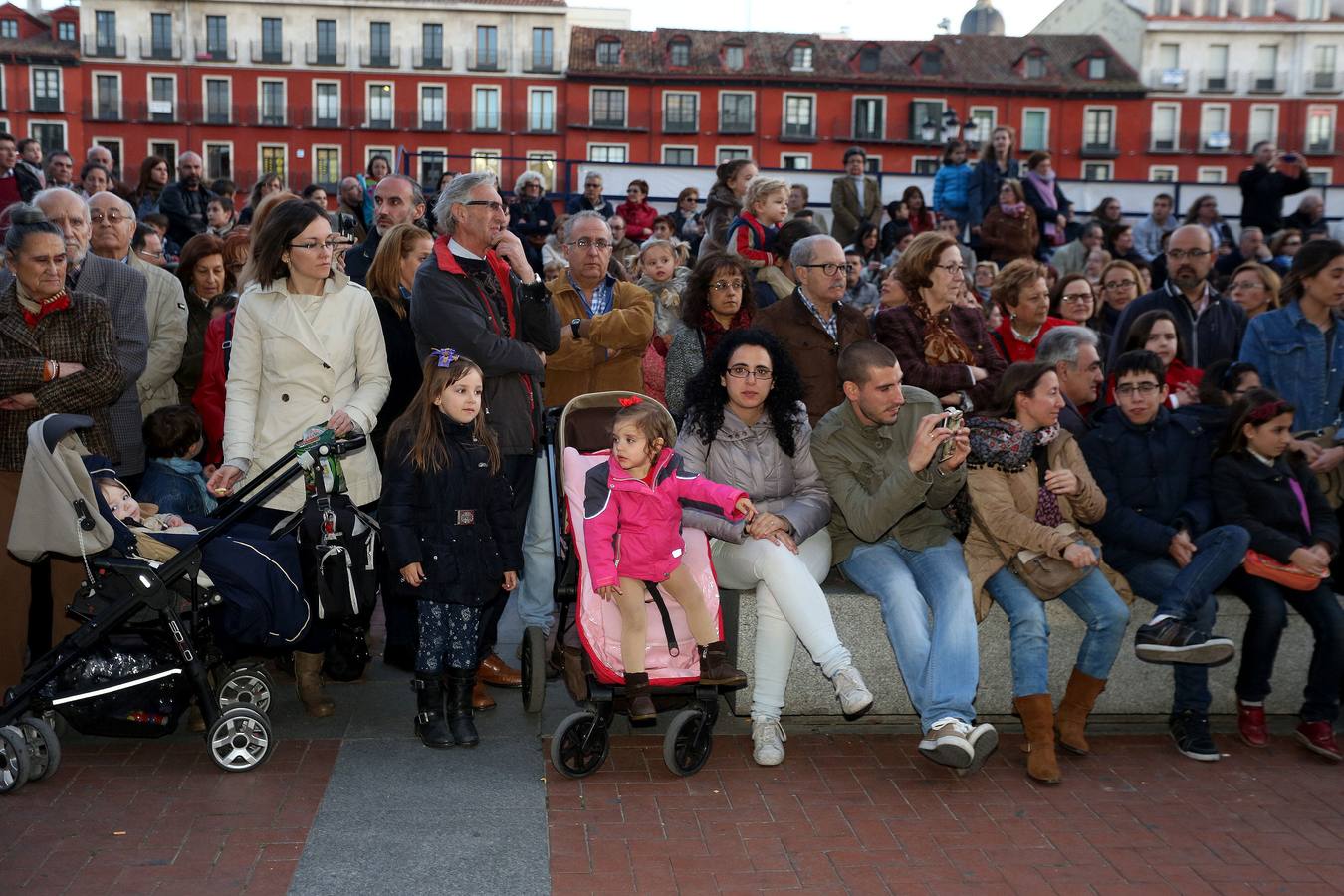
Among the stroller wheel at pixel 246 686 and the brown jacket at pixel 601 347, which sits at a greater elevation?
the brown jacket at pixel 601 347

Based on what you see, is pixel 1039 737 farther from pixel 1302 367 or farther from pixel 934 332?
pixel 1302 367

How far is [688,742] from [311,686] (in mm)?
1756

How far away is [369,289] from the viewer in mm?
6434

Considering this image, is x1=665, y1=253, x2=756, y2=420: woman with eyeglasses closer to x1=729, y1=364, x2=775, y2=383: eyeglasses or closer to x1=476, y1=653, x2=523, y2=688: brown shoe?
x1=729, y1=364, x2=775, y2=383: eyeglasses

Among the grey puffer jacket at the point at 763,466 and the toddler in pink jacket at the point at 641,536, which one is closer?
the toddler in pink jacket at the point at 641,536

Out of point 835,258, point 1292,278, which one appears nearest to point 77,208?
point 835,258

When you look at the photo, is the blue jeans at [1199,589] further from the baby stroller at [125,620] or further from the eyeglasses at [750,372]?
the baby stroller at [125,620]

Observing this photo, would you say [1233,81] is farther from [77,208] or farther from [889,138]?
[77,208]

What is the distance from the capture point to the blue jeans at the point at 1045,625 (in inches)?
213

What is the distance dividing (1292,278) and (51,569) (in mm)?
6278

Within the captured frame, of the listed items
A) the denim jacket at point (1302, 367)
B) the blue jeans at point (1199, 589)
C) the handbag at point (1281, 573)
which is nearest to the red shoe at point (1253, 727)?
the blue jeans at point (1199, 589)

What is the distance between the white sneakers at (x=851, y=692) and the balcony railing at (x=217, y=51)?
56.8m

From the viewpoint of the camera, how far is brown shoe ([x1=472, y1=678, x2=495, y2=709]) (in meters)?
Answer: 5.84

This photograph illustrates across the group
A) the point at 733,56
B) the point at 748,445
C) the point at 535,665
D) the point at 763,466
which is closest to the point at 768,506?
the point at 763,466
